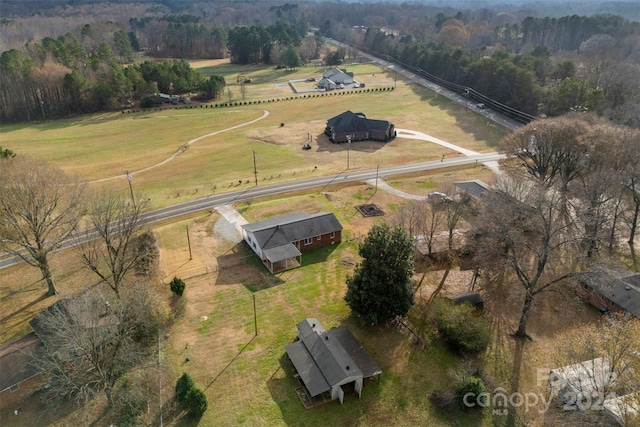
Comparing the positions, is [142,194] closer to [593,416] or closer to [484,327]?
[484,327]

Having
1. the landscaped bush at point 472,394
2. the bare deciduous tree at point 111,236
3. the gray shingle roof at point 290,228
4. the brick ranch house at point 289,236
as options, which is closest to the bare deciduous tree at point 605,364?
the landscaped bush at point 472,394

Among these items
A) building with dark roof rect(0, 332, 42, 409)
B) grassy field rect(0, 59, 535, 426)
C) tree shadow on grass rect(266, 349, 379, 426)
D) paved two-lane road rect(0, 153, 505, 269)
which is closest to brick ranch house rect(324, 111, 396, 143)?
grassy field rect(0, 59, 535, 426)

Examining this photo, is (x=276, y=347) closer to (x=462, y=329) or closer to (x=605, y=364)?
(x=462, y=329)

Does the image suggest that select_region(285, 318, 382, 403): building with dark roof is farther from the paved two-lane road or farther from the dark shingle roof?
the paved two-lane road

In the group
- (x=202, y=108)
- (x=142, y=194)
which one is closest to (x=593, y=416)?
(x=142, y=194)

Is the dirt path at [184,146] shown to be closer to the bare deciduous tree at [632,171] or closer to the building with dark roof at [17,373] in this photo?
the building with dark roof at [17,373]

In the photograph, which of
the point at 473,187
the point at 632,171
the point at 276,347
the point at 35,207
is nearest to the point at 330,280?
the point at 276,347
